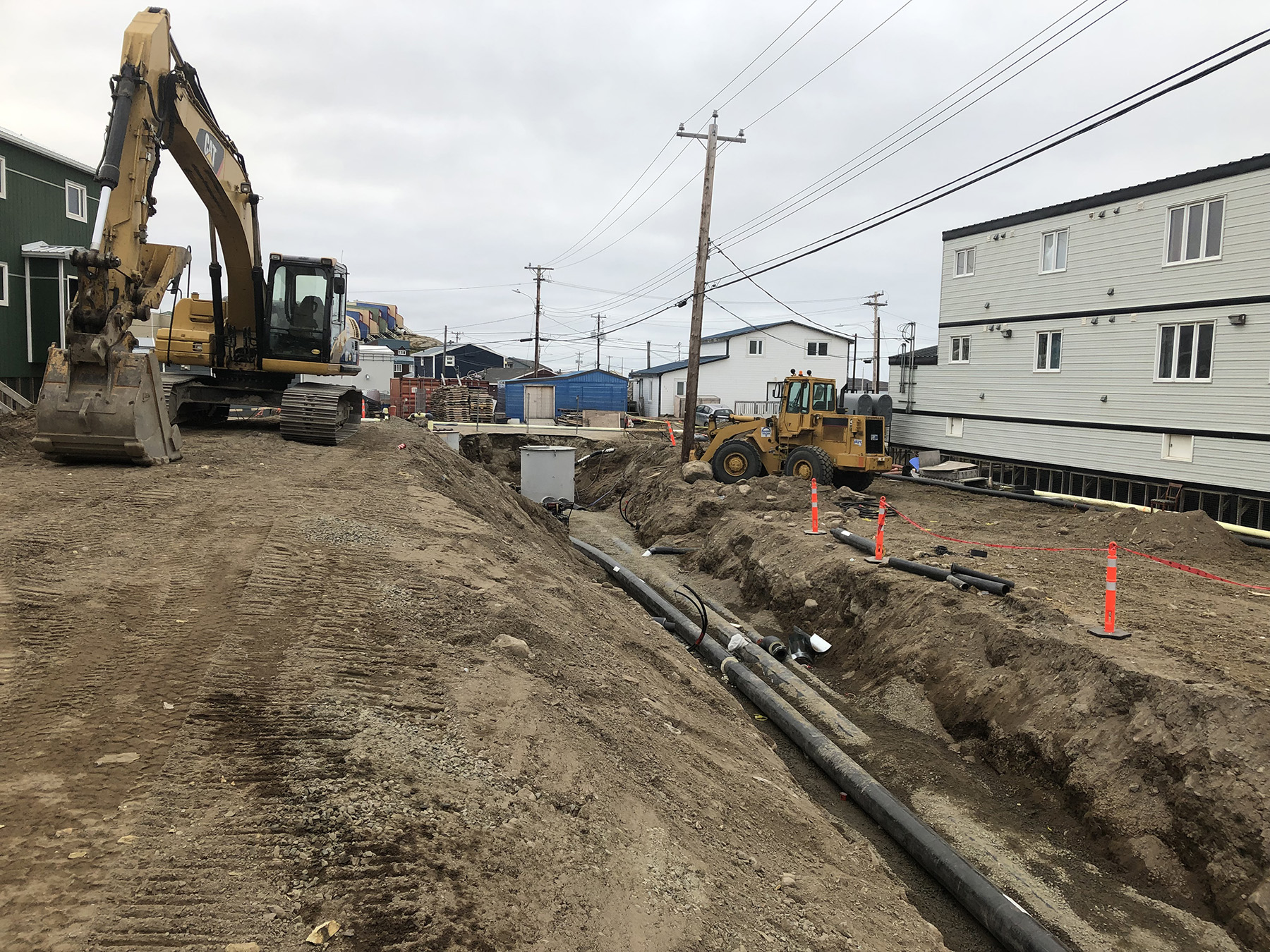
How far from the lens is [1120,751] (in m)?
7.04

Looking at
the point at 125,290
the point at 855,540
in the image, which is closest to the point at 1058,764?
the point at 855,540

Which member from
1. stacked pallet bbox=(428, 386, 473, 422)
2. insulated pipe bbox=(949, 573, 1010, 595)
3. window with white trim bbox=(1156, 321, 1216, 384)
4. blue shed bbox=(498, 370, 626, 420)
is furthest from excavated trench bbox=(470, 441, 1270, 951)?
blue shed bbox=(498, 370, 626, 420)

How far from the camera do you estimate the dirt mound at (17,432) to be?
10695mm

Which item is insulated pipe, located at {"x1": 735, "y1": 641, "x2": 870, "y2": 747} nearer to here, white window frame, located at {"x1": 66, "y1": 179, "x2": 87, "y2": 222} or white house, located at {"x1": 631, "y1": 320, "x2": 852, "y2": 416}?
white window frame, located at {"x1": 66, "y1": 179, "x2": 87, "y2": 222}

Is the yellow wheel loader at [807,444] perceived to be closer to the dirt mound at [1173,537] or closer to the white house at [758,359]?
the dirt mound at [1173,537]

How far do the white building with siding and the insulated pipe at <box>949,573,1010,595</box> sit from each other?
32.8ft

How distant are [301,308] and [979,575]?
1198 centimetres

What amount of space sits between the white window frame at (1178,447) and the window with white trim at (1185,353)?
50.2 inches

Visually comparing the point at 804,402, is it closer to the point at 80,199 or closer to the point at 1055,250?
the point at 1055,250

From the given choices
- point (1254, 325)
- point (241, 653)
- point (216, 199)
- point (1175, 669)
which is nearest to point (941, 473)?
point (1254, 325)

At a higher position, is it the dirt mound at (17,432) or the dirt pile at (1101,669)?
the dirt mound at (17,432)

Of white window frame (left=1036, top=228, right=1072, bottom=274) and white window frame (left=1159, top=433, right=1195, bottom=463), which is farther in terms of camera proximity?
white window frame (left=1036, top=228, right=1072, bottom=274)

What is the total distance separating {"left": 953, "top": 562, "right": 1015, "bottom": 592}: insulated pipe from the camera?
10.1 meters

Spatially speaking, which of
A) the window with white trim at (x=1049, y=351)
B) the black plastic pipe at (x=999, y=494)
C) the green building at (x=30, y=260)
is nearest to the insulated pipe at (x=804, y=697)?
the black plastic pipe at (x=999, y=494)
